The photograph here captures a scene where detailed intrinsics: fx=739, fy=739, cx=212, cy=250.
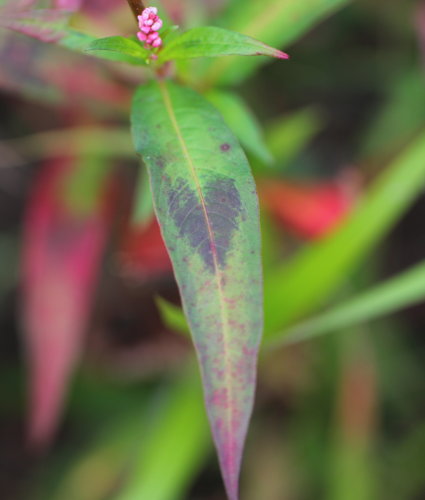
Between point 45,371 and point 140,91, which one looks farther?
point 45,371

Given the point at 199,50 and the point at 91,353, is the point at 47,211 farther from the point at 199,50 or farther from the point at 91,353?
the point at 199,50

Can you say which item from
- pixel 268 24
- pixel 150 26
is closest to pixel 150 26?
pixel 150 26

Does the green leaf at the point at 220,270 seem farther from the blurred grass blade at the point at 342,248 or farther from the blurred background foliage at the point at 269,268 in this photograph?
the blurred grass blade at the point at 342,248

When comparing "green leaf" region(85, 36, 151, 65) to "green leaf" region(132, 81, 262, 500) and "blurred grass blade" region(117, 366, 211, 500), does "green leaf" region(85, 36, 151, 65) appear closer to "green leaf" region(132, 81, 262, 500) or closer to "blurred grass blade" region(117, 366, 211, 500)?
"green leaf" region(132, 81, 262, 500)

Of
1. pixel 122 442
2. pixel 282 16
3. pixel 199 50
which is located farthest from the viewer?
pixel 122 442

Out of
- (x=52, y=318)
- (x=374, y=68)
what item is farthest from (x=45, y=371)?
(x=374, y=68)

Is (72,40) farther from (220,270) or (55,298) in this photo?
Result: (55,298)
